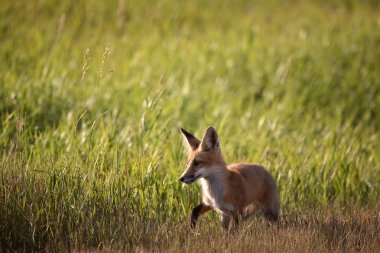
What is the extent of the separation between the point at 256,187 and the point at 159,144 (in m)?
2.21

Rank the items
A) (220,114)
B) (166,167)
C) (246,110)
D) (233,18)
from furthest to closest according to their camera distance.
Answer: (233,18) < (246,110) < (220,114) < (166,167)

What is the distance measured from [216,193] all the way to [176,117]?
4.35 m

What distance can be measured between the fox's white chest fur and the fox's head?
0.11 meters

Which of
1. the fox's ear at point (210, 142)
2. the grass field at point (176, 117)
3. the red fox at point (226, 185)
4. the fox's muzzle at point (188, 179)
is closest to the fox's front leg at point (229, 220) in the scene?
the red fox at point (226, 185)

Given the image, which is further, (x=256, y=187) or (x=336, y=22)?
(x=336, y=22)

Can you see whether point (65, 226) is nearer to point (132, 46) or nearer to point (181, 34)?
point (132, 46)

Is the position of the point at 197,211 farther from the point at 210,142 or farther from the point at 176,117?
the point at 176,117

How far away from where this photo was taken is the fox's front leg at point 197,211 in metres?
6.96

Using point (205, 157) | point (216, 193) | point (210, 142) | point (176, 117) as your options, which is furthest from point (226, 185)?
point (176, 117)

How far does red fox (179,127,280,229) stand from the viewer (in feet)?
22.9

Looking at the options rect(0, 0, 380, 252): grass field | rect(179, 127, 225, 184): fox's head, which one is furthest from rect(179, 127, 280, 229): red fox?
rect(0, 0, 380, 252): grass field

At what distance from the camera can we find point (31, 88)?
10789 mm

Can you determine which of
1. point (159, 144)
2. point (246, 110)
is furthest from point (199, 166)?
point (246, 110)

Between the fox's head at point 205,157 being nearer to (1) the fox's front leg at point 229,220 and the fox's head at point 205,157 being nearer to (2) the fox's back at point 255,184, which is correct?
(2) the fox's back at point 255,184
